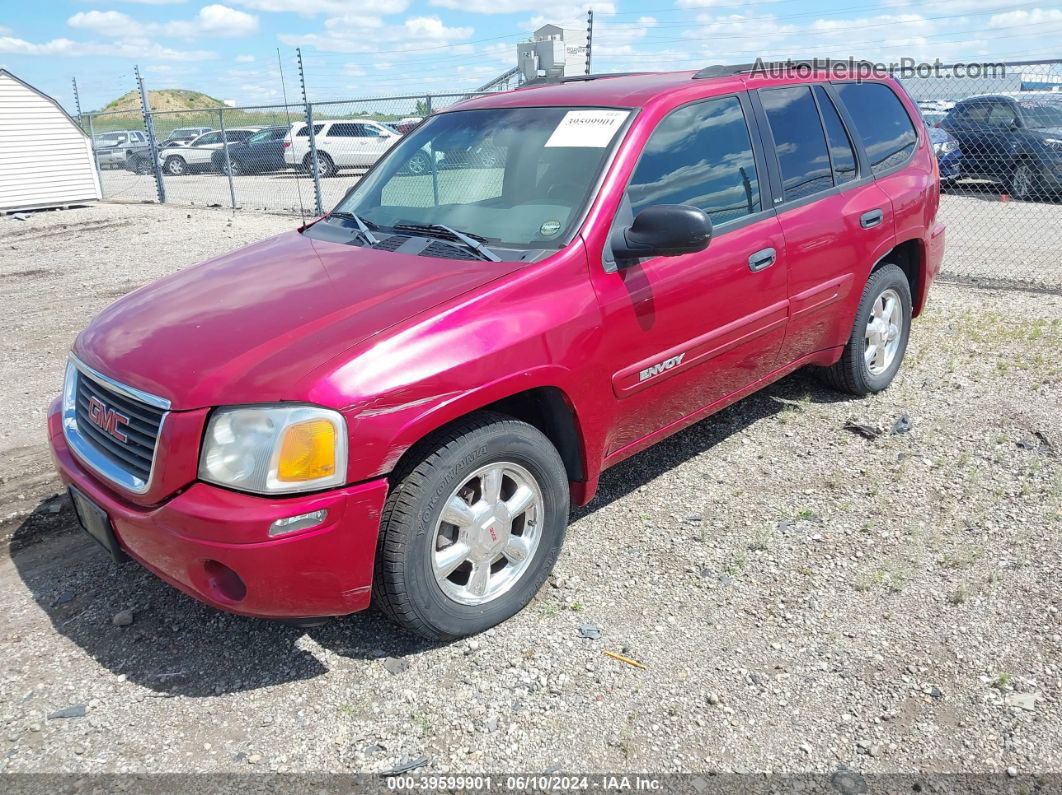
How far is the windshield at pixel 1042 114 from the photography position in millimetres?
12969

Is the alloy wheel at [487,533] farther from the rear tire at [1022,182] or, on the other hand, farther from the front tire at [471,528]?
the rear tire at [1022,182]

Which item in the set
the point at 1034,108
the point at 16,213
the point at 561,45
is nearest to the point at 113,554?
the point at 561,45

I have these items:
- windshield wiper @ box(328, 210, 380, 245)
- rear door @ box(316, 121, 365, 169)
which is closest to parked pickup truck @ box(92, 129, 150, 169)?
rear door @ box(316, 121, 365, 169)

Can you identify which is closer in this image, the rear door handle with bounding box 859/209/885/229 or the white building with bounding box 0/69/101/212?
the rear door handle with bounding box 859/209/885/229

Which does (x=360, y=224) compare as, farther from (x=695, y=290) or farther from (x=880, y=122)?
(x=880, y=122)

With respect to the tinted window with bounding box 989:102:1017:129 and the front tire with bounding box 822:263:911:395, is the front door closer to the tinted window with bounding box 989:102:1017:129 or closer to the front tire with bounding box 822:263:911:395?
the front tire with bounding box 822:263:911:395

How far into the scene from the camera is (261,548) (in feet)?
8.09

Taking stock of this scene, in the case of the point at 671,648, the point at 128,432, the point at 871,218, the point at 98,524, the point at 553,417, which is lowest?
the point at 671,648

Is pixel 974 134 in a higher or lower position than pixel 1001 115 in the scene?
lower

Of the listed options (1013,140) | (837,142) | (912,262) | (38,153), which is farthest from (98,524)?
(38,153)

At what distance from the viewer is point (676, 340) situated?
354cm

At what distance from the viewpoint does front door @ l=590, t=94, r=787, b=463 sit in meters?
3.33

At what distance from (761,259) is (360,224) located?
73.3 inches

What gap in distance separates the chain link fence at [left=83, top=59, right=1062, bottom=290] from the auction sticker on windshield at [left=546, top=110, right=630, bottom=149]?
3.80m
